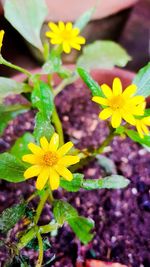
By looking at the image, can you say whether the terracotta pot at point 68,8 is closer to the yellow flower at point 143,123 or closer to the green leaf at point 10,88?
the green leaf at point 10,88

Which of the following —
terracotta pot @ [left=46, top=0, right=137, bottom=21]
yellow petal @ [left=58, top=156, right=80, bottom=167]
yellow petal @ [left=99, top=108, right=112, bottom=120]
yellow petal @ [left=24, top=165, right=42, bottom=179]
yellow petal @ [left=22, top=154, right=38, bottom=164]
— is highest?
terracotta pot @ [left=46, top=0, right=137, bottom=21]

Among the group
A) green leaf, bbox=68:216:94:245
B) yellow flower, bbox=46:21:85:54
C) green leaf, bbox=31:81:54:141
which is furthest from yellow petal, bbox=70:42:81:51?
green leaf, bbox=68:216:94:245

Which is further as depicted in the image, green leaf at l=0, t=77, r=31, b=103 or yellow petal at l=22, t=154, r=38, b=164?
green leaf at l=0, t=77, r=31, b=103

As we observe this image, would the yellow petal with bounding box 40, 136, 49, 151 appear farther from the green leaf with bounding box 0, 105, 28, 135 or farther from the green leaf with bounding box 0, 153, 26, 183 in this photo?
the green leaf with bounding box 0, 105, 28, 135

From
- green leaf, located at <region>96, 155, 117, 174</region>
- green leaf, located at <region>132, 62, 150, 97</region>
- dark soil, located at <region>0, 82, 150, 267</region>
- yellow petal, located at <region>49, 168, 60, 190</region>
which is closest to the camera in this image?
yellow petal, located at <region>49, 168, 60, 190</region>

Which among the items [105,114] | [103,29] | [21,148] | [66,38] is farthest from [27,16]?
[103,29]

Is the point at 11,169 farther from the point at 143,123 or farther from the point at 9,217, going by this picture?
the point at 143,123

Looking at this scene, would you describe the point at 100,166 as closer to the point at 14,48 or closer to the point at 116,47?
the point at 116,47
